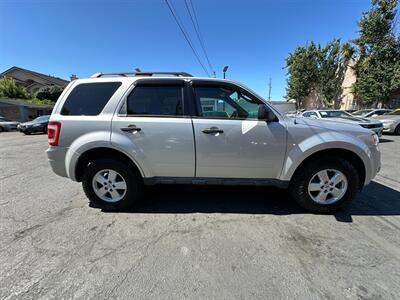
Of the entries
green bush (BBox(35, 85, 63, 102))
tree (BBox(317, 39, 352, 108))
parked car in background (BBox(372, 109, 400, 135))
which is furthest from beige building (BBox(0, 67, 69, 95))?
parked car in background (BBox(372, 109, 400, 135))

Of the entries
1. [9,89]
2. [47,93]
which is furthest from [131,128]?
[47,93]

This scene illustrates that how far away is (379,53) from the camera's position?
67.6 feet

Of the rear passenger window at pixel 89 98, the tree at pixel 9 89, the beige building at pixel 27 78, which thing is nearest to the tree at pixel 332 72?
the rear passenger window at pixel 89 98

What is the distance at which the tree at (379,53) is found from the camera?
1980 cm

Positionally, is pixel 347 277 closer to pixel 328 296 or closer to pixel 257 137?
pixel 328 296

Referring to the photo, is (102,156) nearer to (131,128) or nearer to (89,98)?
(131,128)

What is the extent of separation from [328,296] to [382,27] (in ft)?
92.7

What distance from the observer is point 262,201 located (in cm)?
351

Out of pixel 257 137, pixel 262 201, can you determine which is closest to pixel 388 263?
pixel 262 201

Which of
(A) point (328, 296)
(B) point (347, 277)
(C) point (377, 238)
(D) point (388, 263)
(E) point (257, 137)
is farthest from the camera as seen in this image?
(E) point (257, 137)

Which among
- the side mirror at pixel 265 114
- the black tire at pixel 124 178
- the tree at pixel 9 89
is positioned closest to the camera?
the side mirror at pixel 265 114

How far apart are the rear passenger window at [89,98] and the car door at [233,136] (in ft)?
4.19

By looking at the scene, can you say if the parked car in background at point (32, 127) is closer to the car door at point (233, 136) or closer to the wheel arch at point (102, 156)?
the wheel arch at point (102, 156)

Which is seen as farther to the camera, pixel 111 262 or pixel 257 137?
pixel 257 137
